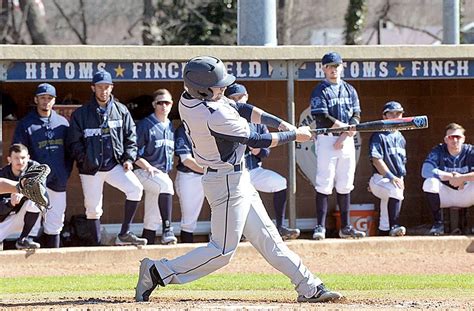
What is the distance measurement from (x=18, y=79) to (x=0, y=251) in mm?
1842

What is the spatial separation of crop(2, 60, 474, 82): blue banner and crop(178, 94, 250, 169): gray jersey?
14.9ft

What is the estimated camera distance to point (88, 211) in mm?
12508

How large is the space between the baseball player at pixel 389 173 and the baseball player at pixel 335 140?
49cm

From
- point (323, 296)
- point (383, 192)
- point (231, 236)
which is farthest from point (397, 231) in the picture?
point (231, 236)

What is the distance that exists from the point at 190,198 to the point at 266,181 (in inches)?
34.0

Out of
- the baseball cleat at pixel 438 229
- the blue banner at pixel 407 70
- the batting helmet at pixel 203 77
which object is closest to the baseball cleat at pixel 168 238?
the blue banner at pixel 407 70

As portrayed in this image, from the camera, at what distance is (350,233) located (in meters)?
13.2

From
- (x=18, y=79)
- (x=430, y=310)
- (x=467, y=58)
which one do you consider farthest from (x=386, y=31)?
(x=430, y=310)

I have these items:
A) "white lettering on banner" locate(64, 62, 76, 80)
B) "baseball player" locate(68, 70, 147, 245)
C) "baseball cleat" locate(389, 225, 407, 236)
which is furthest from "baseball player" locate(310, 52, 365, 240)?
"white lettering on banner" locate(64, 62, 76, 80)

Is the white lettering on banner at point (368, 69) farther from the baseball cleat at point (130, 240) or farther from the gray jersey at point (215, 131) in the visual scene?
the gray jersey at point (215, 131)

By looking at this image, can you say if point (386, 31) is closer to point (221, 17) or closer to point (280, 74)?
point (221, 17)

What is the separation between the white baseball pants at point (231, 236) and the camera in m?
8.45

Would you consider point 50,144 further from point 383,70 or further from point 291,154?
point 383,70

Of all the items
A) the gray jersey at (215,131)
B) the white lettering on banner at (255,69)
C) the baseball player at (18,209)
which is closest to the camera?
the gray jersey at (215,131)
